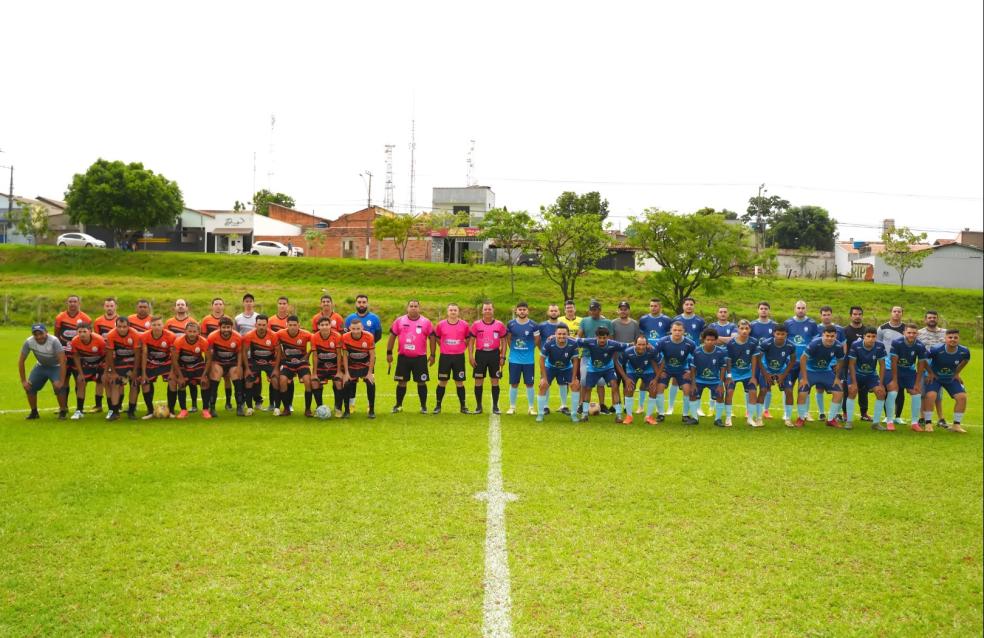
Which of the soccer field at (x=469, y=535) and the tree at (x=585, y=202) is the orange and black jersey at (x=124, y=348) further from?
the tree at (x=585, y=202)

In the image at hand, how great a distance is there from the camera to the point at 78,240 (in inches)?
1651

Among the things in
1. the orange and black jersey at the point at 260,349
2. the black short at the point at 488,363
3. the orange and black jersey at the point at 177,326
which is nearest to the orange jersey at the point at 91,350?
the orange and black jersey at the point at 177,326

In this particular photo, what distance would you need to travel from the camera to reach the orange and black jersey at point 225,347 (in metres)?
10.5

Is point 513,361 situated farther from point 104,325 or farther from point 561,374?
point 104,325

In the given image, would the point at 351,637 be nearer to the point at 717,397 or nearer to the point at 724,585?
the point at 724,585

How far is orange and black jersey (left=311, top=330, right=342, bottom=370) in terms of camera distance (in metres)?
10.5

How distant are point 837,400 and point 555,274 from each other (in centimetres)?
1903

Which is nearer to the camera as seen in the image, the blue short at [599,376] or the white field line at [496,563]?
the white field line at [496,563]

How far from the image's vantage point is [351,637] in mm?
3979

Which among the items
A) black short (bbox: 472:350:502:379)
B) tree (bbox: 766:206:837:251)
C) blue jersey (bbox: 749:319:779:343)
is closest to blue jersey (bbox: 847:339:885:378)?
blue jersey (bbox: 749:319:779:343)

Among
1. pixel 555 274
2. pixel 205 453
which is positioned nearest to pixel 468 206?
pixel 555 274

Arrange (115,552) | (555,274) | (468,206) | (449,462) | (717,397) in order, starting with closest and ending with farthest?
(115,552) < (449,462) < (717,397) < (555,274) < (468,206)

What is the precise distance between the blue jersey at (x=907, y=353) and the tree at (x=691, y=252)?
57.6ft

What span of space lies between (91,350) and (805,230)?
6386cm
